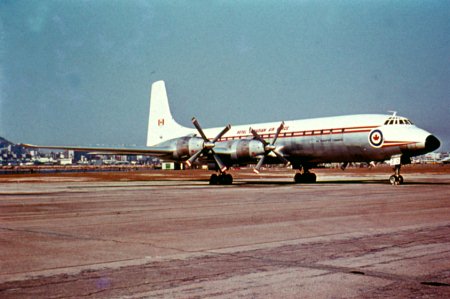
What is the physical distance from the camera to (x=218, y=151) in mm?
36531

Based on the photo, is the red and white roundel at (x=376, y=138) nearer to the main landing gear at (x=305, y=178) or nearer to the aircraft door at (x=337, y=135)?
the aircraft door at (x=337, y=135)

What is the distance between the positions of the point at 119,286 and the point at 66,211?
11.0 metres

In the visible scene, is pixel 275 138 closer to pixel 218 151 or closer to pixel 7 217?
pixel 218 151

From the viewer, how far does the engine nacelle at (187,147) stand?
36.6 metres

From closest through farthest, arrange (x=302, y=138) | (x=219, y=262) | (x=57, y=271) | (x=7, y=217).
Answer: (x=57, y=271)
(x=219, y=262)
(x=7, y=217)
(x=302, y=138)

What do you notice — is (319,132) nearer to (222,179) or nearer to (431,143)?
(431,143)

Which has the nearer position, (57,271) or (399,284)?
(399,284)

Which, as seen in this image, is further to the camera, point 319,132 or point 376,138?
point 319,132

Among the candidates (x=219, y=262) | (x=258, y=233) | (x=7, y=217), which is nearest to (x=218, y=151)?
(x=7, y=217)

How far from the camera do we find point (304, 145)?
116 feet

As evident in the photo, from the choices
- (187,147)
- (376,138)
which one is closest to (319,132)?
(376,138)

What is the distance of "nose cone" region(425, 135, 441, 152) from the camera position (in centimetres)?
3047

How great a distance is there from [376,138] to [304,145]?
5399mm

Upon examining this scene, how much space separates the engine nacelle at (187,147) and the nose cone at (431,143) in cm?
1534
